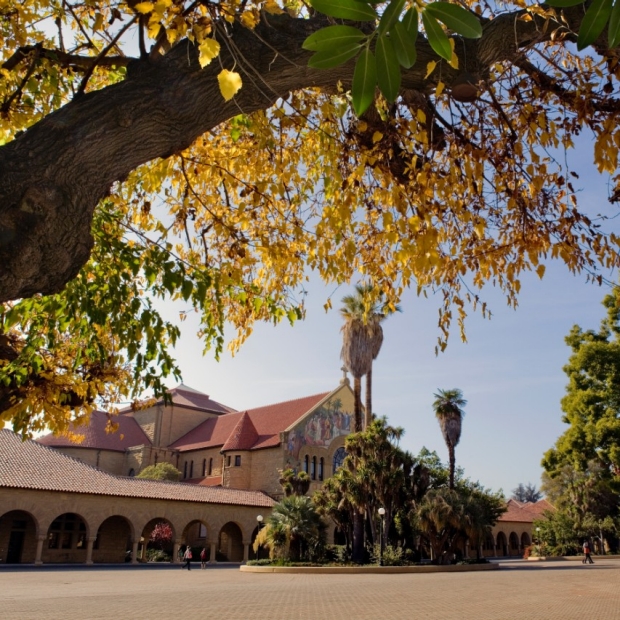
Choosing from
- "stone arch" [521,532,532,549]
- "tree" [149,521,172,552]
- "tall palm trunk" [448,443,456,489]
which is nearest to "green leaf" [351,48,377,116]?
"tall palm trunk" [448,443,456,489]

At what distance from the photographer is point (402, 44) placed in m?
1.61

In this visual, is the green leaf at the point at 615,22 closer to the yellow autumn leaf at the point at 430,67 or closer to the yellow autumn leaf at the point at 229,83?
the yellow autumn leaf at the point at 229,83

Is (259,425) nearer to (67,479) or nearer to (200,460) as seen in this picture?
(200,460)

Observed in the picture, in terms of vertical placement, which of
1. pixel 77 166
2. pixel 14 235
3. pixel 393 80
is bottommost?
pixel 14 235

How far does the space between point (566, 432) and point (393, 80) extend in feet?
117

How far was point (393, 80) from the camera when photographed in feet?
5.37

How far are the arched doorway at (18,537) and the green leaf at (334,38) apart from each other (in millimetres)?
35674

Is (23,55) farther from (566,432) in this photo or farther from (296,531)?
(566,432)

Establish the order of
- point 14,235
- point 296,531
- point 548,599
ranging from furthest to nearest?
1. point 296,531
2. point 548,599
3. point 14,235

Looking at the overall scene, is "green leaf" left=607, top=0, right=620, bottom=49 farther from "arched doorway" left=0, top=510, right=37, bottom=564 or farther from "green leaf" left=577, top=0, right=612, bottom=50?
"arched doorway" left=0, top=510, right=37, bottom=564

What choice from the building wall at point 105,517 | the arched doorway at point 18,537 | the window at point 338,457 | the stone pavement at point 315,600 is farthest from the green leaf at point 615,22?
the window at point 338,457

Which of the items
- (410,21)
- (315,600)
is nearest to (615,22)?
(410,21)

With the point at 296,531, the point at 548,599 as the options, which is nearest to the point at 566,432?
the point at 296,531

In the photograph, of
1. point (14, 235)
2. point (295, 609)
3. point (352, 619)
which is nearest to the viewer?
point (14, 235)
